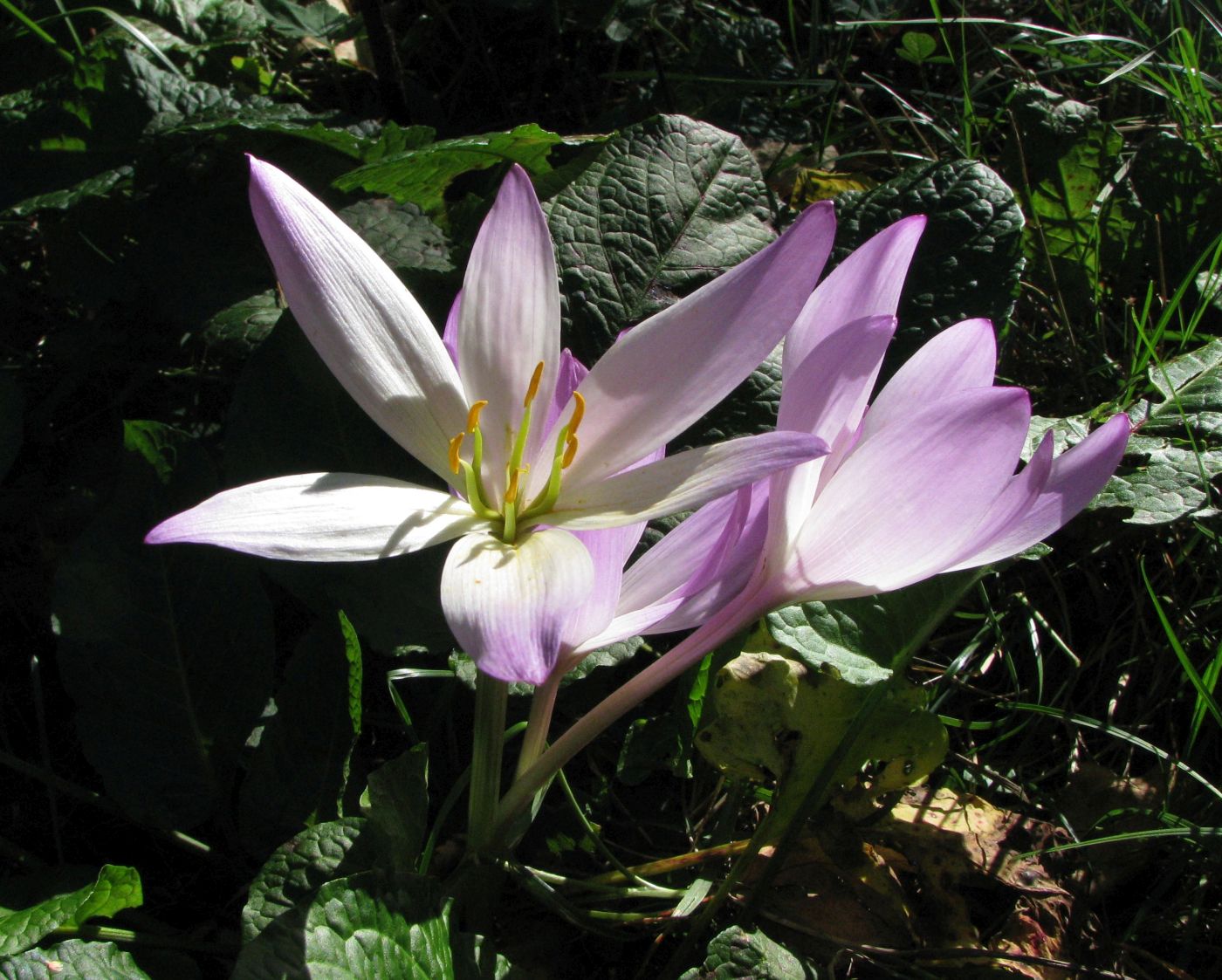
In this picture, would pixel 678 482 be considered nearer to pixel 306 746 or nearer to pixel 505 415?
pixel 505 415

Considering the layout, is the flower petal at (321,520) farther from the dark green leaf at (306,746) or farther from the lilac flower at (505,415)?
the dark green leaf at (306,746)

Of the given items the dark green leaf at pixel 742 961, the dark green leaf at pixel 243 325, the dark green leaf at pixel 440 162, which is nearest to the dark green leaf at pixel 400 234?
the dark green leaf at pixel 440 162

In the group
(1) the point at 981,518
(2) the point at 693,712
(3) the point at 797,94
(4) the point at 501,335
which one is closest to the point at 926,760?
(2) the point at 693,712

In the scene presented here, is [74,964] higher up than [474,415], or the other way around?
[474,415]

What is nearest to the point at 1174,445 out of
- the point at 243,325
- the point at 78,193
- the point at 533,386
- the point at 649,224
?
the point at 649,224

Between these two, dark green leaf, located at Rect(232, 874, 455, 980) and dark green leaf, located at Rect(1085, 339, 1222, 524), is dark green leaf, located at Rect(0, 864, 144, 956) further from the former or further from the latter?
dark green leaf, located at Rect(1085, 339, 1222, 524)

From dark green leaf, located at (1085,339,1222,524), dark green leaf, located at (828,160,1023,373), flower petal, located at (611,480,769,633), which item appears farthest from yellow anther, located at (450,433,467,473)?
dark green leaf, located at (1085,339,1222,524)
